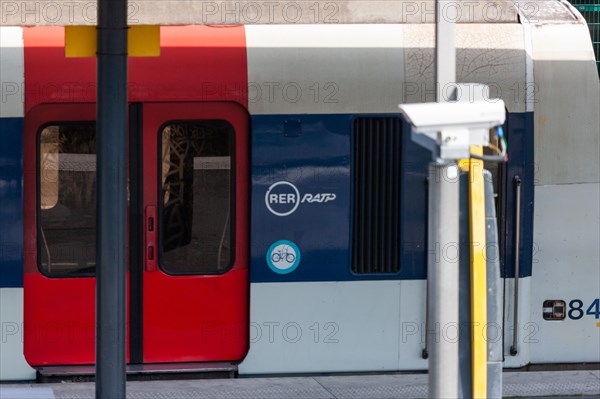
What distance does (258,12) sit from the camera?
775 centimetres

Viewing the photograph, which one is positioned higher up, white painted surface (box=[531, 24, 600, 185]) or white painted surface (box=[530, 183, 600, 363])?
white painted surface (box=[531, 24, 600, 185])

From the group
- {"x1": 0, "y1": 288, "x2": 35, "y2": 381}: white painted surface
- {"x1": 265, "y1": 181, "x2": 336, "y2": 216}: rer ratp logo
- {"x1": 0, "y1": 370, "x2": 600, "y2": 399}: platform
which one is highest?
{"x1": 265, "y1": 181, "x2": 336, "y2": 216}: rer ratp logo

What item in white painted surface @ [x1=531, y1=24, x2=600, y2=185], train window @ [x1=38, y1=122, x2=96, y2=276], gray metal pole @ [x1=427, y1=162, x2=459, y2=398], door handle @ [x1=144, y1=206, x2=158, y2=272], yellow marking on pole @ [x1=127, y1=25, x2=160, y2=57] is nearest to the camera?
gray metal pole @ [x1=427, y1=162, x2=459, y2=398]

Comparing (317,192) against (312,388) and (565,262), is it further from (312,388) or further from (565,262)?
(565,262)

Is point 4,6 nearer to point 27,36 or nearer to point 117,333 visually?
point 27,36

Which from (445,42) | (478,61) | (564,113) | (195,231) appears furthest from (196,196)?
(445,42)

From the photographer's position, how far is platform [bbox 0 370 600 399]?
720cm

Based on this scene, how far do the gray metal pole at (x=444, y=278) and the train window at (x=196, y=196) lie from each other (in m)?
2.64

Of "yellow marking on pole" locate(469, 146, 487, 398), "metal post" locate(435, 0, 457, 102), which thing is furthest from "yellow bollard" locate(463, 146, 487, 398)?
"metal post" locate(435, 0, 457, 102)

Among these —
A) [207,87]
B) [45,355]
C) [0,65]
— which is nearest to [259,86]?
[207,87]

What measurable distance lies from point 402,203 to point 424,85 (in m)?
0.77

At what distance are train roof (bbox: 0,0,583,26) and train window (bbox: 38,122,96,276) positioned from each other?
2.37ft

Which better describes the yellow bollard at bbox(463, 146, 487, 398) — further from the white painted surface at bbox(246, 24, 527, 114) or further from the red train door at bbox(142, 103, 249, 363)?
the red train door at bbox(142, 103, 249, 363)

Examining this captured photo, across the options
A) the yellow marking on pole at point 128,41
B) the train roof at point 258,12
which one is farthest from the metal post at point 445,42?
the train roof at point 258,12
